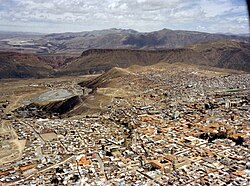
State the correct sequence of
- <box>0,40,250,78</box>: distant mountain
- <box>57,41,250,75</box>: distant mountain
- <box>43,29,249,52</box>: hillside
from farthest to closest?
1. <box>43,29,249,52</box>: hillside
2. <box>57,41,250,75</box>: distant mountain
3. <box>0,40,250,78</box>: distant mountain

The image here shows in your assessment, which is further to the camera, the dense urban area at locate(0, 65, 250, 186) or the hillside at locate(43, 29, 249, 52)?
the hillside at locate(43, 29, 249, 52)

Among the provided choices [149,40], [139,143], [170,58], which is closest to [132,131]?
[139,143]

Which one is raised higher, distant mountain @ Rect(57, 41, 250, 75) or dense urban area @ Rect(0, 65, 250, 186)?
distant mountain @ Rect(57, 41, 250, 75)

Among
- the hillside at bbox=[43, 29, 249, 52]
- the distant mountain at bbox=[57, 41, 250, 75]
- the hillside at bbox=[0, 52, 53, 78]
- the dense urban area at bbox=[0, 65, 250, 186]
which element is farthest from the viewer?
the hillside at bbox=[43, 29, 249, 52]

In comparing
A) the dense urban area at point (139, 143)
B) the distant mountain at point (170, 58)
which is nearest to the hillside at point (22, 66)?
the distant mountain at point (170, 58)

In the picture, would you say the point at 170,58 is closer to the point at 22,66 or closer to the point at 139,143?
Result: the point at 22,66

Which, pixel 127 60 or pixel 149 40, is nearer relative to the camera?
pixel 127 60

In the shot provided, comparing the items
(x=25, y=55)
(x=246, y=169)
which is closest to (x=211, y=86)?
(x=246, y=169)

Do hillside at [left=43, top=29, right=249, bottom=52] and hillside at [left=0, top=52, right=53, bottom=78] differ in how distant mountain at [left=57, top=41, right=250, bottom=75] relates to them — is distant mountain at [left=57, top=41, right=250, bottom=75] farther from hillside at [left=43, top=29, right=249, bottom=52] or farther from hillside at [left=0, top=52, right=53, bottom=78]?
hillside at [left=43, top=29, right=249, bottom=52]

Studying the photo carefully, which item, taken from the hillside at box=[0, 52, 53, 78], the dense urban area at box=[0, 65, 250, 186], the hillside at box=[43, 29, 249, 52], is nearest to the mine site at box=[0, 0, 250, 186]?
the dense urban area at box=[0, 65, 250, 186]
